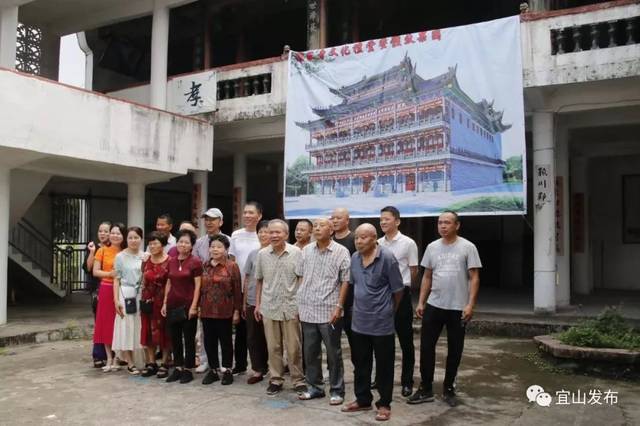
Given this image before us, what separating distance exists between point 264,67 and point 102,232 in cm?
538

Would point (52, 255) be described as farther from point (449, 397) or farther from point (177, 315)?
point (449, 397)

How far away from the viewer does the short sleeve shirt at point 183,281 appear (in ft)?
17.0

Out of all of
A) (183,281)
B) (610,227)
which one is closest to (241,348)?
(183,281)

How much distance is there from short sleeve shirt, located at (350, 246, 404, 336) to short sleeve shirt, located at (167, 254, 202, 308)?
1.74 meters

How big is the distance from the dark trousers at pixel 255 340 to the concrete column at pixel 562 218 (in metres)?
6.05

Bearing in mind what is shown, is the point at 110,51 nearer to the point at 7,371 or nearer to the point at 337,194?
the point at 337,194

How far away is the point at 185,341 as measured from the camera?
5.30m

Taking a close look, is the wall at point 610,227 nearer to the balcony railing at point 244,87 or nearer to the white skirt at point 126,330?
the balcony railing at point 244,87

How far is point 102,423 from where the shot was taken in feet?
13.5

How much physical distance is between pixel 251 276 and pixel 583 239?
867cm

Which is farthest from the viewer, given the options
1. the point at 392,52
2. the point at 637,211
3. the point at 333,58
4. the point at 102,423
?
the point at 637,211

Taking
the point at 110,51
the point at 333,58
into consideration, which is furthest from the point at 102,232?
the point at 110,51

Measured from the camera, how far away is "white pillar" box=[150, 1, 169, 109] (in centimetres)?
1124

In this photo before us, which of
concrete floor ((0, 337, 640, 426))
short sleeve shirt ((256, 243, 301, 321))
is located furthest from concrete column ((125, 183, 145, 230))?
short sleeve shirt ((256, 243, 301, 321))
